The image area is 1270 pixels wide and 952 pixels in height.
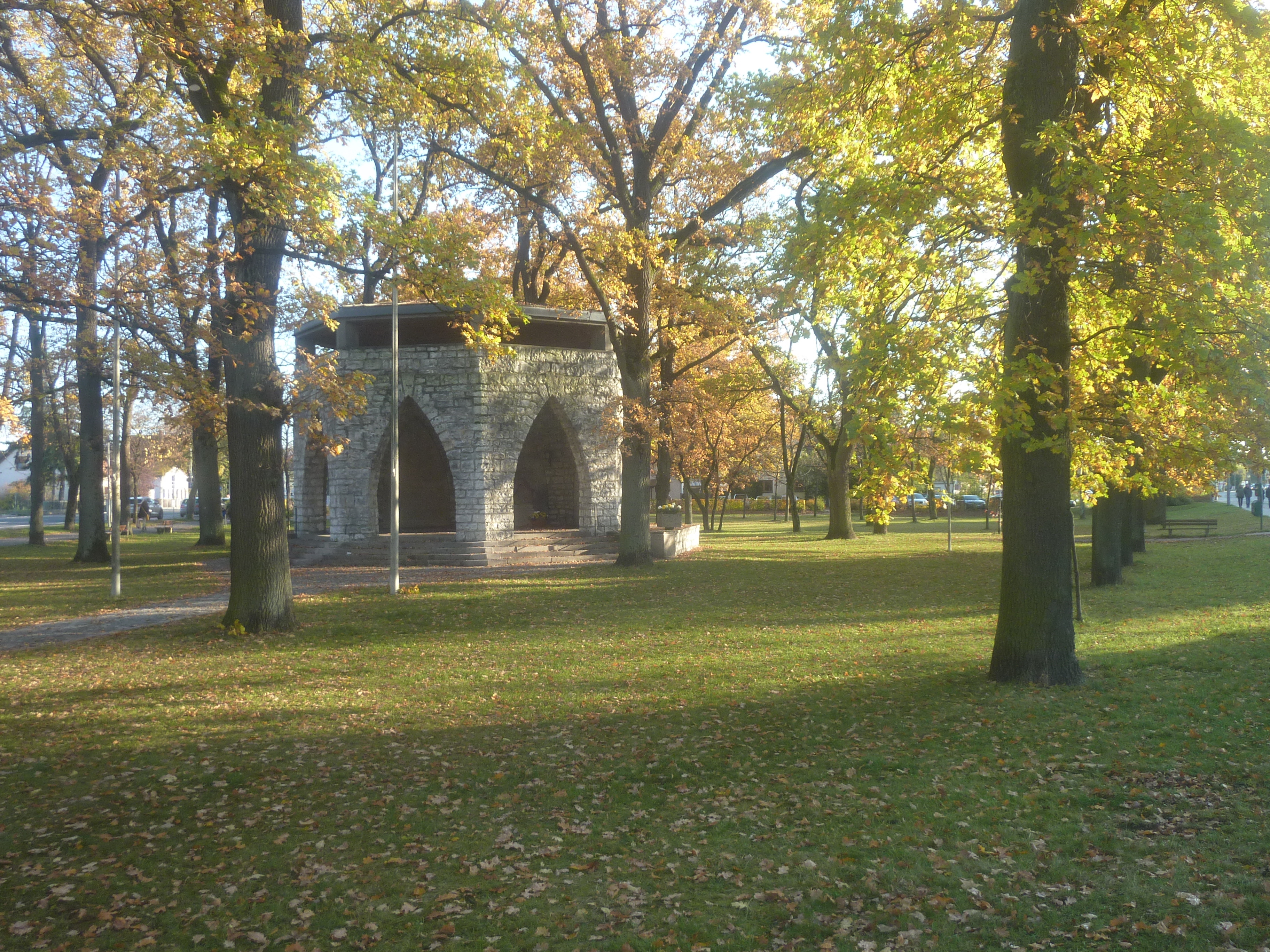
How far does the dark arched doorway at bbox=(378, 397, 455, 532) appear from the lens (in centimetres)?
2714

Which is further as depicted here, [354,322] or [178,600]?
[354,322]

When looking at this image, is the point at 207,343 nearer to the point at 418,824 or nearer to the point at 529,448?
the point at 418,824

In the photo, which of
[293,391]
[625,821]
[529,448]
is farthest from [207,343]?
[529,448]

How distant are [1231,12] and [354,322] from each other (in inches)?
780

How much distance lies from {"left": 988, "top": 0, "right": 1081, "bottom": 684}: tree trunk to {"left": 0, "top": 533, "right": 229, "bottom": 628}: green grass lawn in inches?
537

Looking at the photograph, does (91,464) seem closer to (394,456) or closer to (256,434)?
(394,456)

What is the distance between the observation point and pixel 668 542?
25.0m

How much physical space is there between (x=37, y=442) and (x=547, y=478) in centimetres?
1846

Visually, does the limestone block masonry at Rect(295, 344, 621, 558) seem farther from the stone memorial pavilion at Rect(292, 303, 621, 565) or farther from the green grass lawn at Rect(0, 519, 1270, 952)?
the green grass lawn at Rect(0, 519, 1270, 952)

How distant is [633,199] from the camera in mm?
20047

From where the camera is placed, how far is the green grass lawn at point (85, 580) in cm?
1505

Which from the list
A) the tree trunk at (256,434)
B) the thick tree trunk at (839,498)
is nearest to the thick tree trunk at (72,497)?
the tree trunk at (256,434)

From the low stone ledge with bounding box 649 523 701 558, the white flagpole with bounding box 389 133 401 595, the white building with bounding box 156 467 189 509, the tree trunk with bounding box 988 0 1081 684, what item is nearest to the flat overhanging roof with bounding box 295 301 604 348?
the white flagpole with bounding box 389 133 401 595

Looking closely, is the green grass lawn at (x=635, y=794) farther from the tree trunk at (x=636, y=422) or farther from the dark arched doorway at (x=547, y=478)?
the dark arched doorway at (x=547, y=478)
